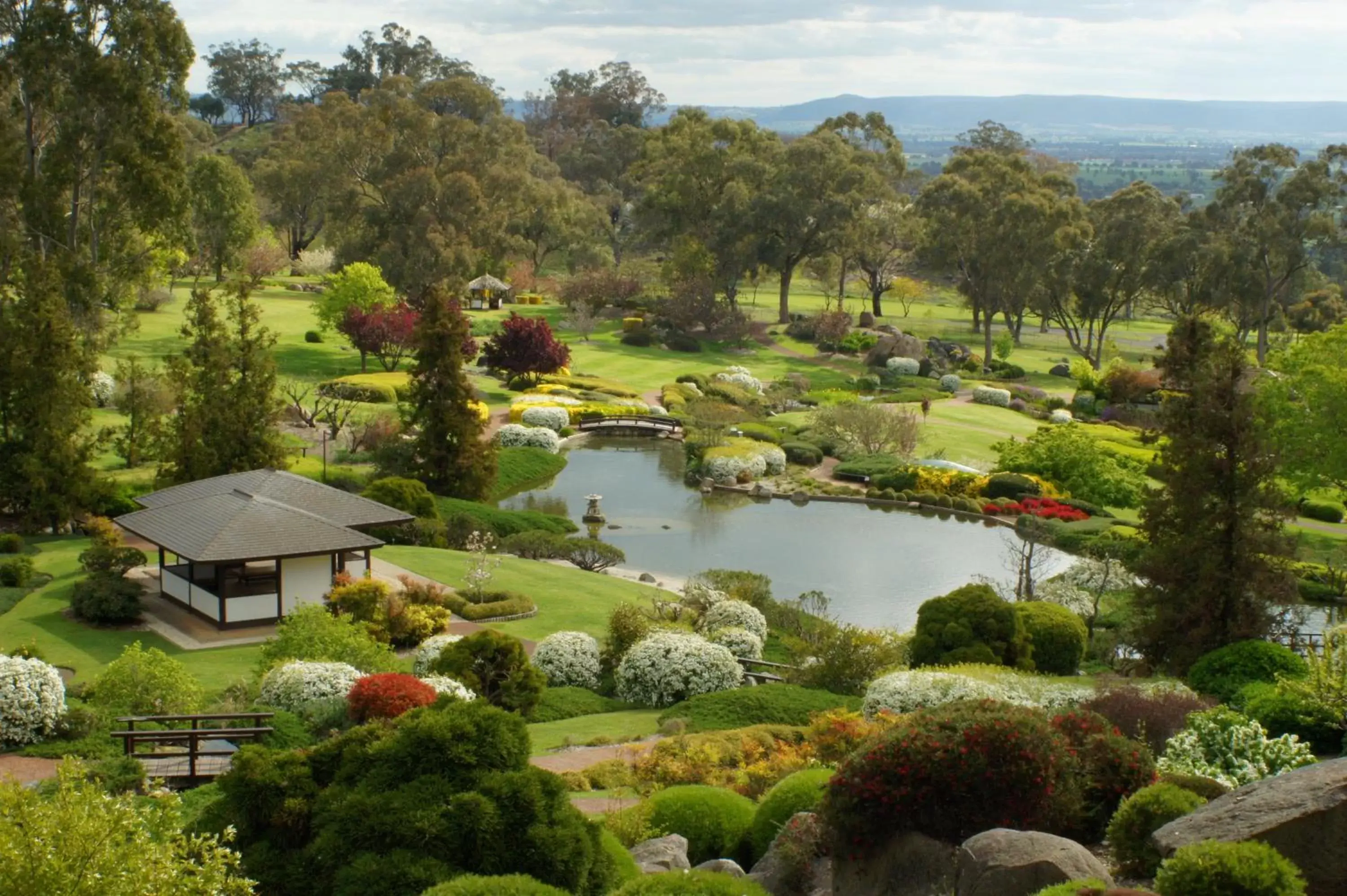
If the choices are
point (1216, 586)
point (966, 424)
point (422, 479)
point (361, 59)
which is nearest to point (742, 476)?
point (422, 479)

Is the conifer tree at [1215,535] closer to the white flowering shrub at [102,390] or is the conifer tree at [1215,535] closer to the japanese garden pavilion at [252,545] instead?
the japanese garden pavilion at [252,545]

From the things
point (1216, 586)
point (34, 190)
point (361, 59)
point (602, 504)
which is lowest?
point (602, 504)

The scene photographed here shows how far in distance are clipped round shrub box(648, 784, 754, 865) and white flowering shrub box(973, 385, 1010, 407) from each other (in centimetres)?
4519

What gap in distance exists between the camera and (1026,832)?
1123 centimetres

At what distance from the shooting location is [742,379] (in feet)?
188

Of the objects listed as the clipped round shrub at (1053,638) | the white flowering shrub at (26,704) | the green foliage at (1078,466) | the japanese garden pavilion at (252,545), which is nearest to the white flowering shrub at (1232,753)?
the clipped round shrub at (1053,638)

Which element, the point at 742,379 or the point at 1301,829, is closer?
the point at 1301,829

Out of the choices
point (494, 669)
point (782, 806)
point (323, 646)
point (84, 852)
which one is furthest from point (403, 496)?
point (84, 852)

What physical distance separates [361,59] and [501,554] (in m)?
110

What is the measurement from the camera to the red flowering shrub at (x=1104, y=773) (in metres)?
14.1

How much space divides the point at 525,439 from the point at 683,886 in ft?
112

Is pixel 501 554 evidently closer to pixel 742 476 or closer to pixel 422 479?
pixel 422 479

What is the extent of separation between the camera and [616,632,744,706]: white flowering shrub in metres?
23.2

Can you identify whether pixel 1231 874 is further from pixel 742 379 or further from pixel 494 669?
pixel 742 379
